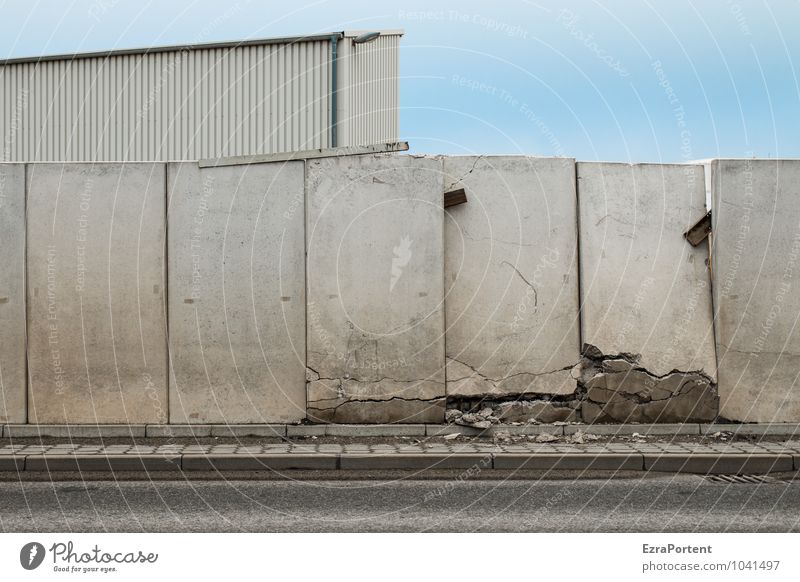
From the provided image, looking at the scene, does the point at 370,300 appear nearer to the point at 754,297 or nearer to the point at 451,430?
the point at 451,430

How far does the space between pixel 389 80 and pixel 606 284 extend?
7.02 m

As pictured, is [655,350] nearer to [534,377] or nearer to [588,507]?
[534,377]

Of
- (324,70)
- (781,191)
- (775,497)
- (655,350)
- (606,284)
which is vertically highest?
(324,70)

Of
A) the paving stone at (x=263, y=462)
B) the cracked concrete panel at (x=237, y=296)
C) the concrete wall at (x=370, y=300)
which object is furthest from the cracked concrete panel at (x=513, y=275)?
the paving stone at (x=263, y=462)

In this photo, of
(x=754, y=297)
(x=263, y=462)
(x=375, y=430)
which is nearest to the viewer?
(x=263, y=462)

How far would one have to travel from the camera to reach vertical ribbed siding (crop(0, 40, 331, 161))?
1670 centimetres

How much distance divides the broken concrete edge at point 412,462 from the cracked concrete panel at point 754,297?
206 cm

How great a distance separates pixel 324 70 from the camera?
16.5 m

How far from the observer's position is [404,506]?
7.75 metres

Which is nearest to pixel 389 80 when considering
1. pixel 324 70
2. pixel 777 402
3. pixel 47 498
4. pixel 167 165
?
pixel 324 70

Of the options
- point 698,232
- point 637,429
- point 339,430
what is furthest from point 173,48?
point 637,429

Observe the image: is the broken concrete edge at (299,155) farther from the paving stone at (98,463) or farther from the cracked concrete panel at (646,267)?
the paving stone at (98,463)

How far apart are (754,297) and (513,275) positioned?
2916 mm

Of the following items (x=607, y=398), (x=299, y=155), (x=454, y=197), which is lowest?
(x=607, y=398)
